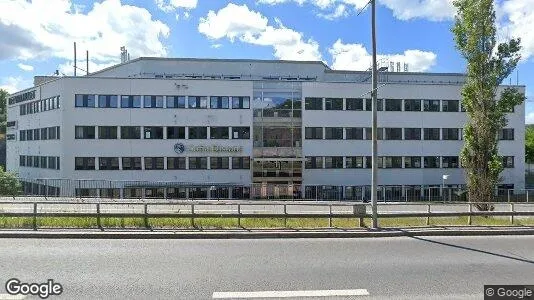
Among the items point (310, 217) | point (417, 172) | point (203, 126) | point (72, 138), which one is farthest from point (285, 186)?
point (310, 217)

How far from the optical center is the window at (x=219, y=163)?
41.9m

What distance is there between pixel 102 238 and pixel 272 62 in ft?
131

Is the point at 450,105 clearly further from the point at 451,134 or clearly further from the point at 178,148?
the point at 178,148

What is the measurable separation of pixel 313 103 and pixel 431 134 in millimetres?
12207

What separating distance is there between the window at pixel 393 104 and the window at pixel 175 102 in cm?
1936

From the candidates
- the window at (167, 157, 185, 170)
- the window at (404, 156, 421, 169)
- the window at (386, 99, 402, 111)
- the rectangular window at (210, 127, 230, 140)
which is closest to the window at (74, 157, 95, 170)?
the window at (167, 157, 185, 170)

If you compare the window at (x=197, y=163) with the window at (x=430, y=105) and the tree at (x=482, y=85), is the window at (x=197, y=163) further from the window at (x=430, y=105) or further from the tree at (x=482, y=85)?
the tree at (x=482, y=85)

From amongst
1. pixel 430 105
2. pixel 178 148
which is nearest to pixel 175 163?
pixel 178 148

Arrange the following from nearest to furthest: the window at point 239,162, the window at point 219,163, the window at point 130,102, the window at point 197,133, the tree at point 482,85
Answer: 1. the tree at point 482,85
2. the window at point 130,102
3. the window at point 197,133
4. the window at point 219,163
5. the window at point 239,162

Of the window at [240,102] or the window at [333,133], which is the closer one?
the window at [240,102]

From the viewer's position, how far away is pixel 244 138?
42.1 meters

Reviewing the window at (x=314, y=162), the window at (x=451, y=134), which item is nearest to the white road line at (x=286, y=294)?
the window at (x=314, y=162)

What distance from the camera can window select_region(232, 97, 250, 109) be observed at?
42.2m

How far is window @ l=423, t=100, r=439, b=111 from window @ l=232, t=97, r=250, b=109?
17.3 metres
